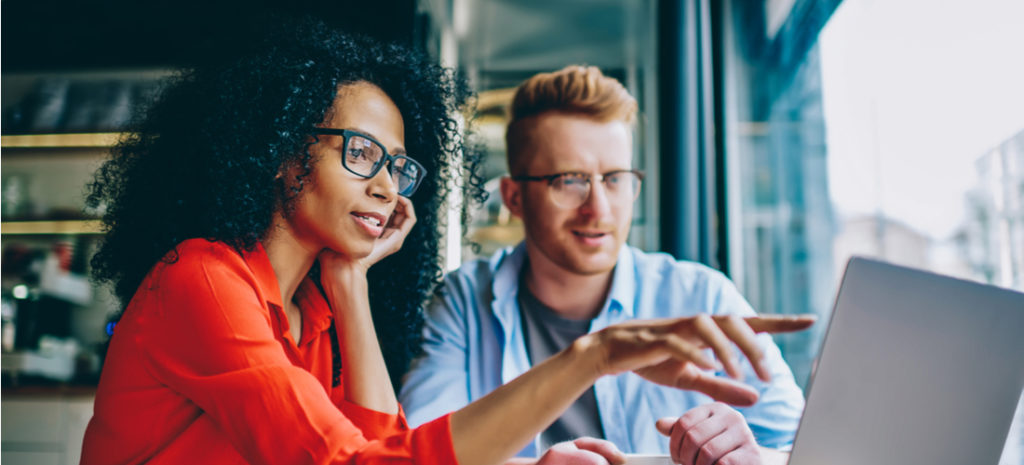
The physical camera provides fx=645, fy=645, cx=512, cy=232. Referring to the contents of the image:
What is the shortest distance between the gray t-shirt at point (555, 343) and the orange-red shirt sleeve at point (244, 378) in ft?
2.36

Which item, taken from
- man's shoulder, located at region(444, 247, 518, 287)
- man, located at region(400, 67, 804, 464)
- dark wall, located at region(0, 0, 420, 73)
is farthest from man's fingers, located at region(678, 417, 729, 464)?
dark wall, located at region(0, 0, 420, 73)

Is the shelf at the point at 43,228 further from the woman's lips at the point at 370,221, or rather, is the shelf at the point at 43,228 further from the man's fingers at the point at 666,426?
the man's fingers at the point at 666,426

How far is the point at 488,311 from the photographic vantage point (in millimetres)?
1560

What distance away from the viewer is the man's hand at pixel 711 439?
2.98 feet

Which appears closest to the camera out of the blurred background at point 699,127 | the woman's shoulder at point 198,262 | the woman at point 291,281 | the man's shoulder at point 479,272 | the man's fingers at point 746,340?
the man's fingers at point 746,340

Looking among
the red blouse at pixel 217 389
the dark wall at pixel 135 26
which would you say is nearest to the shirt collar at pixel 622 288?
the red blouse at pixel 217 389

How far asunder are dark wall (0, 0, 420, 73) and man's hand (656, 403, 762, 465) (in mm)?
1876

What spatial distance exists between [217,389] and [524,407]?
38 centimetres

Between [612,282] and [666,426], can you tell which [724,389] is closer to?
[666,426]

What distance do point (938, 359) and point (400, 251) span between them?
0.98 metres

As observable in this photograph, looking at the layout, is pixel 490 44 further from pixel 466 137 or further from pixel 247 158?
pixel 247 158

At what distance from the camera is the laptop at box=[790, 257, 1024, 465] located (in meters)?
0.62

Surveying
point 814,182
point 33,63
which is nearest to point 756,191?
point 814,182

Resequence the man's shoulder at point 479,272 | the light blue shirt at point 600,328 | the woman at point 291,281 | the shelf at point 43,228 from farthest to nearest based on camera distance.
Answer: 1. the shelf at point 43,228
2. the man's shoulder at point 479,272
3. the light blue shirt at point 600,328
4. the woman at point 291,281
